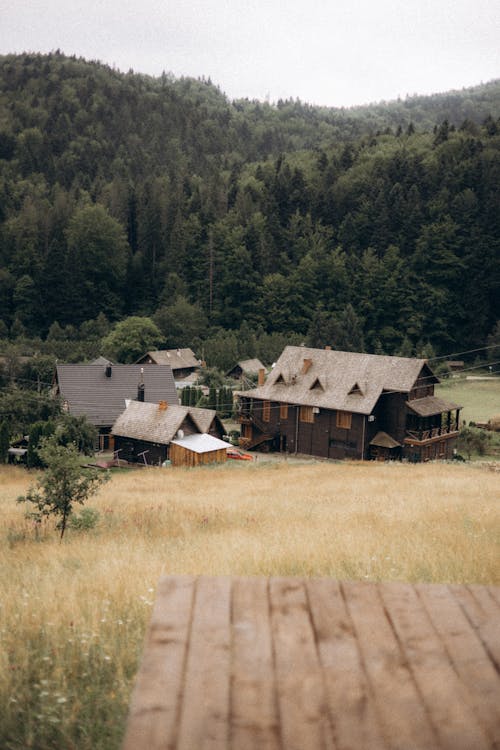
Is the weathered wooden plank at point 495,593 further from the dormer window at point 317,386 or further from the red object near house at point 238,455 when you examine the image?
the dormer window at point 317,386

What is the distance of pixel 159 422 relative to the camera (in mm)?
43781

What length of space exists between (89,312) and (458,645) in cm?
10855

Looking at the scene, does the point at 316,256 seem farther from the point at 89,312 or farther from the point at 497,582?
the point at 497,582

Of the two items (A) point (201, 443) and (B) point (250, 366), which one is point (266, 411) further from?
(B) point (250, 366)

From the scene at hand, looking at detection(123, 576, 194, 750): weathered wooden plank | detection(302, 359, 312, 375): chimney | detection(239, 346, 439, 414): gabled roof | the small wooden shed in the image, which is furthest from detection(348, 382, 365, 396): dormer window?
detection(123, 576, 194, 750): weathered wooden plank

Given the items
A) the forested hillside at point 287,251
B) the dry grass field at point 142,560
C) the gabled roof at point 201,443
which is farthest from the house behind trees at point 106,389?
the forested hillside at point 287,251

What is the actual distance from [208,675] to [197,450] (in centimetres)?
3780

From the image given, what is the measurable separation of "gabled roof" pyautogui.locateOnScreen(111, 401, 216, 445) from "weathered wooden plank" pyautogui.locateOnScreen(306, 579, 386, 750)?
3896 centimetres

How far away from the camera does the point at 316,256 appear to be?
10794 centimetres

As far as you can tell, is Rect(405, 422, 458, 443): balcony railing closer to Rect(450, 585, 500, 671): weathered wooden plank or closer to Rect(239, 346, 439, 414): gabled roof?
Rect(239, 346, 439, 414): gabled roof

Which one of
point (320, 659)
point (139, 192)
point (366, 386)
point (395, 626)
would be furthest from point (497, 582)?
point (139, 192)

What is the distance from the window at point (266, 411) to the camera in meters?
49.6

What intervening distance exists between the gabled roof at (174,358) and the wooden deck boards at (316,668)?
73013mm

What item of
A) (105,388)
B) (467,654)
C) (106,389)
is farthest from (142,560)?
(105,388)
